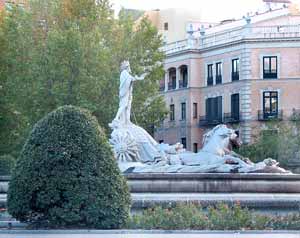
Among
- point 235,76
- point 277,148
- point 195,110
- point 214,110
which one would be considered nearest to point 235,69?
point 235,76

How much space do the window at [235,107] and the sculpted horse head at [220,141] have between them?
3793cm

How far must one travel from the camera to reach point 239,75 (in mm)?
67938

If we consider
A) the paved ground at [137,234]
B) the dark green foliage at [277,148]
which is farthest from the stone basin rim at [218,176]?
the dark green foliage at [277,148]

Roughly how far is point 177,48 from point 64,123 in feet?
179

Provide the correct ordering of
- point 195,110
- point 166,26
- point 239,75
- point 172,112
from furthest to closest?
point 166,26, point 172,112, point 195,110, point 239,75

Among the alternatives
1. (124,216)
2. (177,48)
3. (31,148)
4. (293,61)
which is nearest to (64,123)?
(31,148)

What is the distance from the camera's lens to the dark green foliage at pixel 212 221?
63.6ft

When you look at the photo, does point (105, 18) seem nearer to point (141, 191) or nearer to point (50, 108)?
point (50, 108)

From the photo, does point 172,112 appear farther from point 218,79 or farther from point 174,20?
point 174,20

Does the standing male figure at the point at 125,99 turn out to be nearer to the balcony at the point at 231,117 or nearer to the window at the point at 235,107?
the balcony at the point at 231,117

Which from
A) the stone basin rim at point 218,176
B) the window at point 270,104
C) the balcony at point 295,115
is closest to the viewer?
the stone basin rim at point 218,176

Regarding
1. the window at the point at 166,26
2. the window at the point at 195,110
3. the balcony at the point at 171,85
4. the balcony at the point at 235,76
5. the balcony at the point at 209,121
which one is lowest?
the balcony at the point at 209,121

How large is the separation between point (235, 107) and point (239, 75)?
2408 mm

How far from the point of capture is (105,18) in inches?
1972
